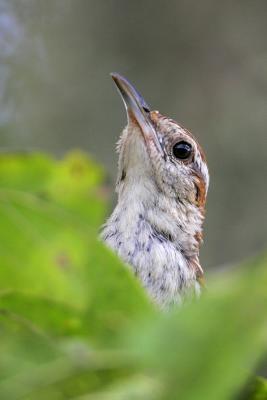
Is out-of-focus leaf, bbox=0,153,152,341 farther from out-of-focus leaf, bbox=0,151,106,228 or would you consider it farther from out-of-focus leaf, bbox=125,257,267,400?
out-of-focus leaf, bbox=125,257,267,400

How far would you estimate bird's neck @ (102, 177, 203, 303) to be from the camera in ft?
13.8

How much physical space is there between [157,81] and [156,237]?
7136mm

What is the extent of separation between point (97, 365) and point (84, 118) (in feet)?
36.3

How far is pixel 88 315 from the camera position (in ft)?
3.66

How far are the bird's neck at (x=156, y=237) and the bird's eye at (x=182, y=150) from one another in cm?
32

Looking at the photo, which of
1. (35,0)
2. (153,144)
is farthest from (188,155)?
(35,0)

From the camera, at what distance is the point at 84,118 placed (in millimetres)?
11953

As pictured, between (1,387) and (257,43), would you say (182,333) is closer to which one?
(1,387)

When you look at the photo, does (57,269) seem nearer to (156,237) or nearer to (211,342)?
(211,342)

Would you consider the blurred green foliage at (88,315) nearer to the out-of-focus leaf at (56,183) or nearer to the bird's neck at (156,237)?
the out-of-focus leaf at (56,183)

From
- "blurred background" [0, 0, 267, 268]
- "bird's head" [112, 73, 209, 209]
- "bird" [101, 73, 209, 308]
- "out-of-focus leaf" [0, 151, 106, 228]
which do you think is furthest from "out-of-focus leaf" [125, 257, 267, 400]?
"blurred background" [0, 0, 267, 268]

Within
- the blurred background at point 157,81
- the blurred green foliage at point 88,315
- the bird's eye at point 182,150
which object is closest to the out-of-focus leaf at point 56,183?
the blurred green foliage at point 88,315

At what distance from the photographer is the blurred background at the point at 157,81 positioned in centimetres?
1117

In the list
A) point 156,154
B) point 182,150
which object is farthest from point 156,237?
point 182,150
